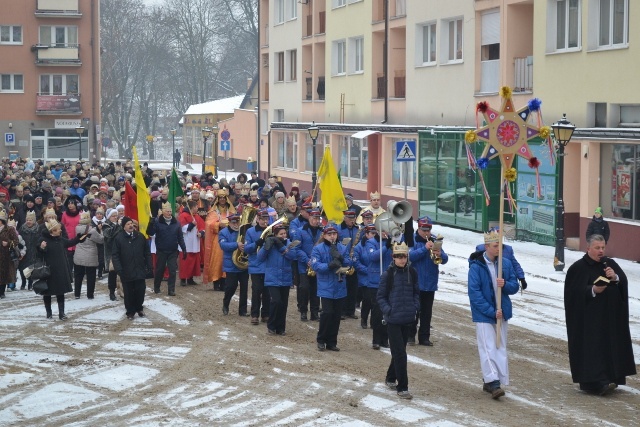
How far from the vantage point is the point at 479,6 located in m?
32.3

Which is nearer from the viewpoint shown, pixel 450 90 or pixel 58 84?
pixel 450 90

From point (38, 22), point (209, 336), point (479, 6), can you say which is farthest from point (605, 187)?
point (38, 22)

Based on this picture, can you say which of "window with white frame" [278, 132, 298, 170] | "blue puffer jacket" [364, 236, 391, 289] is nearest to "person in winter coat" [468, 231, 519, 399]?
"blue puffer jacket" [364, 236, 391, 289]

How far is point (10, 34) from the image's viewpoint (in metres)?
69.1

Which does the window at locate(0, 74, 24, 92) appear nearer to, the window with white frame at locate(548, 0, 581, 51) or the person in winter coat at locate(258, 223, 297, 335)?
the window with white frame at locate(548, 0, 581, 51)

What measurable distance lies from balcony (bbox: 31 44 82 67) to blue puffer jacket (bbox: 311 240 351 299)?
56.8 metres

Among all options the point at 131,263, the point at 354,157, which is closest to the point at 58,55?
the point at 354,157

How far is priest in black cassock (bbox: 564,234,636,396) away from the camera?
40.7ft

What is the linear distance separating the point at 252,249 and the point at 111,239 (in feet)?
15.0

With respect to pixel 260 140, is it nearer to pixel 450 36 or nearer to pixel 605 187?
pixel 450 36

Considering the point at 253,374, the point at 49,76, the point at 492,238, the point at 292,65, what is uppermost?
the point at 49,76

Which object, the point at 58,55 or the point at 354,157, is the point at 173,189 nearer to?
the point at 354,157

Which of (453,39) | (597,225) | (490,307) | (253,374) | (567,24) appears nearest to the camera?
(490,307)

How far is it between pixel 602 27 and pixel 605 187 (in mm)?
3582
